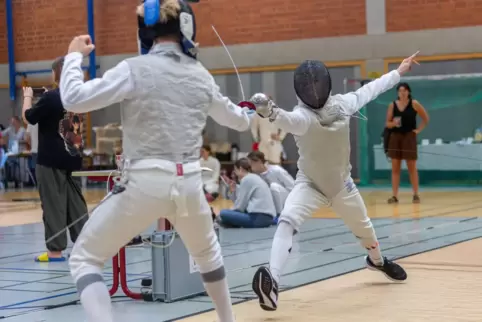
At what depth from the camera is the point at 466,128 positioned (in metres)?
14.9

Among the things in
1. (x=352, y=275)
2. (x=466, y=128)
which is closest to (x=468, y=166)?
(x=466, y=128)

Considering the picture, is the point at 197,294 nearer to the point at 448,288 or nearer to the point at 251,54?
the point at 448,288

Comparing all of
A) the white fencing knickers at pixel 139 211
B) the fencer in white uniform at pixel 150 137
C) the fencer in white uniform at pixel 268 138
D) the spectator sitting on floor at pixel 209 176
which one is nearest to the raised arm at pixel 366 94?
the fencer in white uniform at pixel 150 137

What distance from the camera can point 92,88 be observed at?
10.3 feet

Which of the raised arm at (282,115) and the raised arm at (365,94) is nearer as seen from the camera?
the raised arm at (282,115)

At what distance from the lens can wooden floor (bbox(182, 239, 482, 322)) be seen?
427cm

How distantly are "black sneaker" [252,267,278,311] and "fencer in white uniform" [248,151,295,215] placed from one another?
15.2 feet

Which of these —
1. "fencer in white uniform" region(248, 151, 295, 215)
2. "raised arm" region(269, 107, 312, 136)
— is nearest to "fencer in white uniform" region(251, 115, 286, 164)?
"fencer in white uniform" region(248, 151, 295, 215)

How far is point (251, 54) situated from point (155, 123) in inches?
542

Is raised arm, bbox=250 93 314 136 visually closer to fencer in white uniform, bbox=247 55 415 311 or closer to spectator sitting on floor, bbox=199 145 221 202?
fencer in white uniform, bbox=247 55 415 311

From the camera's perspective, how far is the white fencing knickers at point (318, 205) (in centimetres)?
480

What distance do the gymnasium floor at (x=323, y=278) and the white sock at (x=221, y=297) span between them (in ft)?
2.40

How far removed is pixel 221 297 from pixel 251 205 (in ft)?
17.6

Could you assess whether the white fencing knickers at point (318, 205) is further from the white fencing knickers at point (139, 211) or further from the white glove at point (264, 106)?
the white fencing knickers at point (139, 211)
